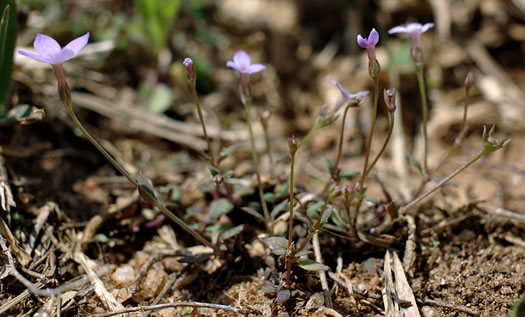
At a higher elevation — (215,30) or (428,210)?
(215,30)

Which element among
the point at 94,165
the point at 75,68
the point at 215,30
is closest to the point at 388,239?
the point at 94,165

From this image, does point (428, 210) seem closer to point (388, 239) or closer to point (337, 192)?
point (388, 239)

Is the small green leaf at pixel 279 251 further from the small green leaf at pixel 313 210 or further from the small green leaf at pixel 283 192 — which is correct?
the small green leaf at pixel 283 192

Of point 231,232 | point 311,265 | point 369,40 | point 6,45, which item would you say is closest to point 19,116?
point 6,45

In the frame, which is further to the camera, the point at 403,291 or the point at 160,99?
the point at 160,99

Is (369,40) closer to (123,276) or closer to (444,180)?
(444,180)

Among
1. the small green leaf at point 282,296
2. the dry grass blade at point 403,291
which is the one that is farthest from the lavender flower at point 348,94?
the small green leaf at point 282,296
